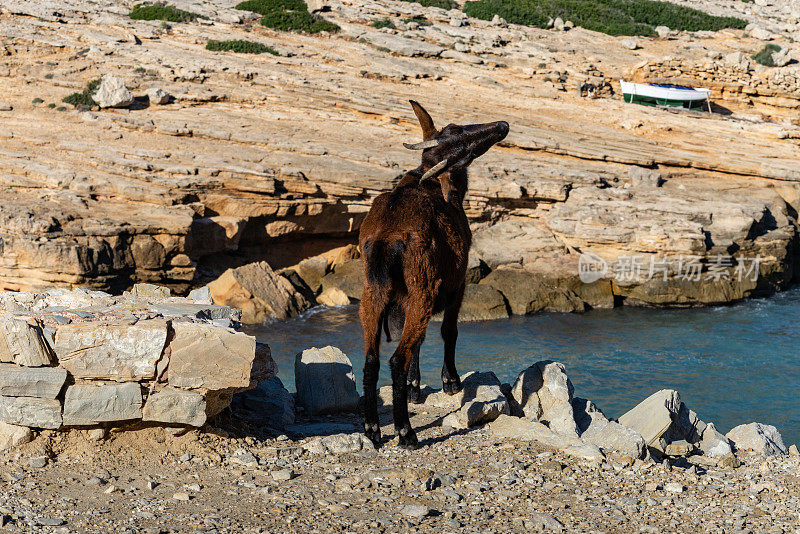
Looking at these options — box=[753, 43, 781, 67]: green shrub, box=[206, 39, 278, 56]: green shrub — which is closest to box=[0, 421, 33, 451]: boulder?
box=[206, 39, 278, 56]: green shrub

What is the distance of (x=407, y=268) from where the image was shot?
25.1ft

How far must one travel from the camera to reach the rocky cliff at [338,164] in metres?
21.4

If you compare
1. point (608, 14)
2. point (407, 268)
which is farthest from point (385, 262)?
point (608, 14)

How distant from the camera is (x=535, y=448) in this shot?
26.0 ft

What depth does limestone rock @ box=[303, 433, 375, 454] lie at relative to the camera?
7602mm

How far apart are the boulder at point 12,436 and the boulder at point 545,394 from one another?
17.0 feet

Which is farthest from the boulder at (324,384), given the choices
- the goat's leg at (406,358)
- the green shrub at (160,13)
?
the green shrub at (160,13)

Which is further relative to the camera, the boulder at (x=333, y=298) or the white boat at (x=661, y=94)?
the white boat at (x=661, y=94)

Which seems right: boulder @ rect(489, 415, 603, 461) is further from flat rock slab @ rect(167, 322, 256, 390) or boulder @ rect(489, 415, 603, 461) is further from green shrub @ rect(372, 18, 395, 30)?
green shrub @ rect(372, 18, 395, 30)

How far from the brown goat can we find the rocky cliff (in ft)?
44.4

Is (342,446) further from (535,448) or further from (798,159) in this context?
(798,159)

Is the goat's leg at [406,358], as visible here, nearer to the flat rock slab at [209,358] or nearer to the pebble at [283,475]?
the pebble at [283,475]

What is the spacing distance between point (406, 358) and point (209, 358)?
1.87 meters
